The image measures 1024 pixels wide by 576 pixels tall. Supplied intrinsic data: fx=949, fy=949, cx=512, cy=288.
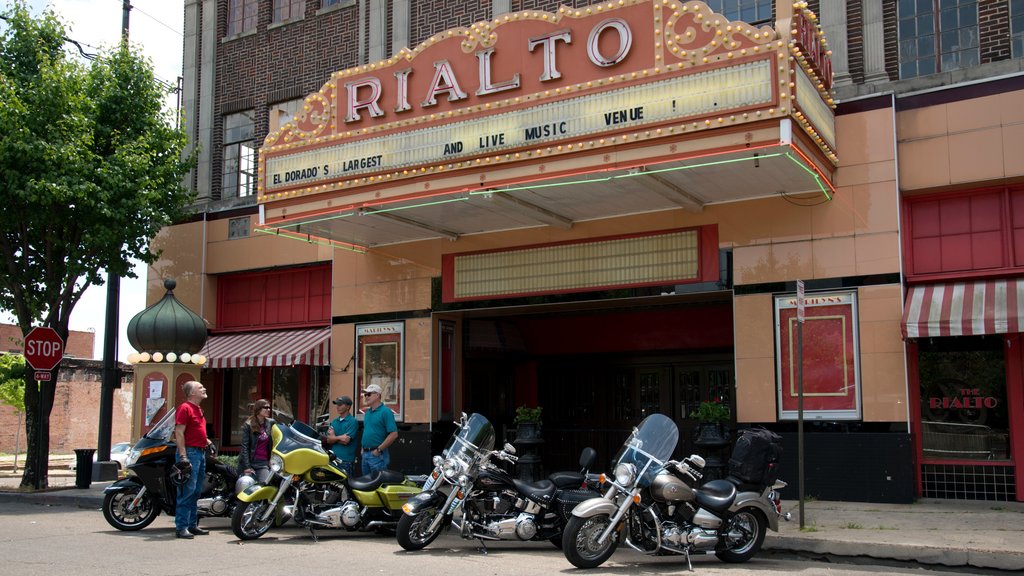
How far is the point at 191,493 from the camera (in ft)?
36.6

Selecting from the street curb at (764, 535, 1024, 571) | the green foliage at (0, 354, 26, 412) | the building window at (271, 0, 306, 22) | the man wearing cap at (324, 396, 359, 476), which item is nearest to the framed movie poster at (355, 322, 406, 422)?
the man wearing cap at (324, 396, 359, 476)

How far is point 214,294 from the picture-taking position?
2094cm

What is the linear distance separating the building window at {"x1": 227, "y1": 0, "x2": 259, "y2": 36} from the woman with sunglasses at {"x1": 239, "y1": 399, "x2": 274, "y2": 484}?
38.6ft

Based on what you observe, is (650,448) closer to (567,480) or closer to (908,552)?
(567,480)

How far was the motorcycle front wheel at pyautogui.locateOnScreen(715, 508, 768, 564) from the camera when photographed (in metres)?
9.32

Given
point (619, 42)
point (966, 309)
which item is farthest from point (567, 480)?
point (966, 309)

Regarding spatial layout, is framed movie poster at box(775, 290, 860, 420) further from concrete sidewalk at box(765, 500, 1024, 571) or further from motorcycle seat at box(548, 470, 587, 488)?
motorcycle seat at box(548, 470, 587, 488)

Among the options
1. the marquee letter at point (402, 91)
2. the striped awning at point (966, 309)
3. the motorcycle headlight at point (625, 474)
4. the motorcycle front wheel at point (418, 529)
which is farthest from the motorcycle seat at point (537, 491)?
the marquee letter at point (402, 91)

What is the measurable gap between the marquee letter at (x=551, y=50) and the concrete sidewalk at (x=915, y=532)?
6480 millimetres

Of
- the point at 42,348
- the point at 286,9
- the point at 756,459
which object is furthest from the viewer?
the point at 286,9

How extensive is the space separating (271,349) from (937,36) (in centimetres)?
1298

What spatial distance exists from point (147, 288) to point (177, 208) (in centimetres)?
337

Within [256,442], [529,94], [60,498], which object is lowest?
[60,498]

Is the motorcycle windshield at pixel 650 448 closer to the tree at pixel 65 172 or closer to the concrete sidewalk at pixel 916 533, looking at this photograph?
the concrete sidewalk at pixel 916 533
